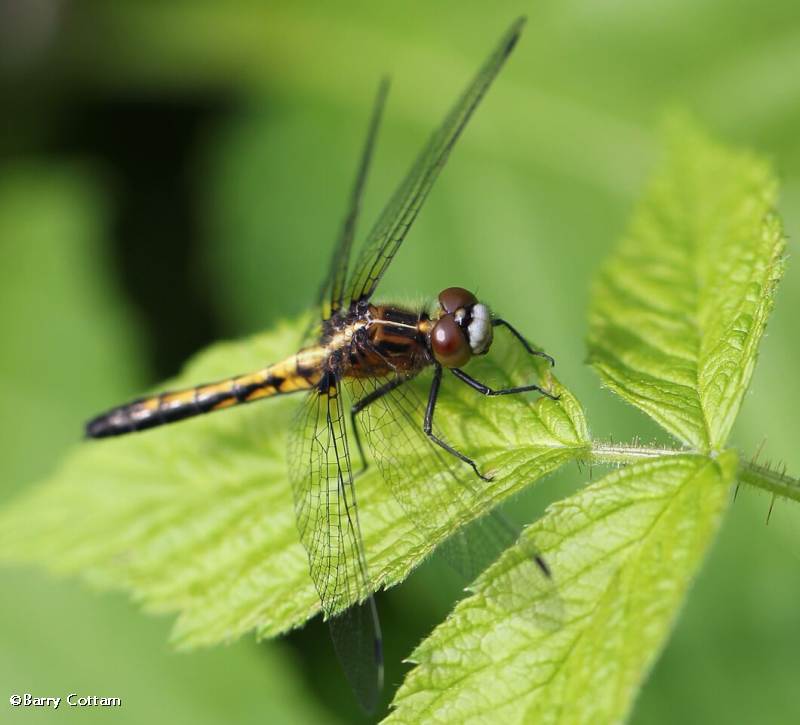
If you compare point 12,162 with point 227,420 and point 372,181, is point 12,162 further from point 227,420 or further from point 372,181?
point 227,420

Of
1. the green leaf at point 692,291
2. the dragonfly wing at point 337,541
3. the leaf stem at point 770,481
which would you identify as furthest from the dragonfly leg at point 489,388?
the leaf stem at point 770,481

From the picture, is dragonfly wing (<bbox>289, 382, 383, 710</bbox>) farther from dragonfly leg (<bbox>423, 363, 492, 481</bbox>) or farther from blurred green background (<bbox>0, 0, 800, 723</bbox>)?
blurred green background (<bbox>0, 0, 800, 723</bbox>)

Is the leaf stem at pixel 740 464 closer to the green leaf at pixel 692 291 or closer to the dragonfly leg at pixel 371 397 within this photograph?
the green leaf at pixel 692 291

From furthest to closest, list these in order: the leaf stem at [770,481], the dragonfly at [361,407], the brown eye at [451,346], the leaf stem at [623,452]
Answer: the brown eye at [451,346]
the dragonfly at [361,407]
the leaf stem at [623,452]
the leaf stem at [770,481]

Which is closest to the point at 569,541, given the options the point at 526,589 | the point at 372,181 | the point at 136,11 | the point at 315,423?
the point at 526,589

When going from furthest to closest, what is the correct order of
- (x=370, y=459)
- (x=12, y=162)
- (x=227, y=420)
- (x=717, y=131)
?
(x=12, y=162) → (x=717, y=131) → (x=227, y=420) → (x=370, y=459)

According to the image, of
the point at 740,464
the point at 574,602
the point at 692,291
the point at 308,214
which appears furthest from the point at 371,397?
the point at 308,214
